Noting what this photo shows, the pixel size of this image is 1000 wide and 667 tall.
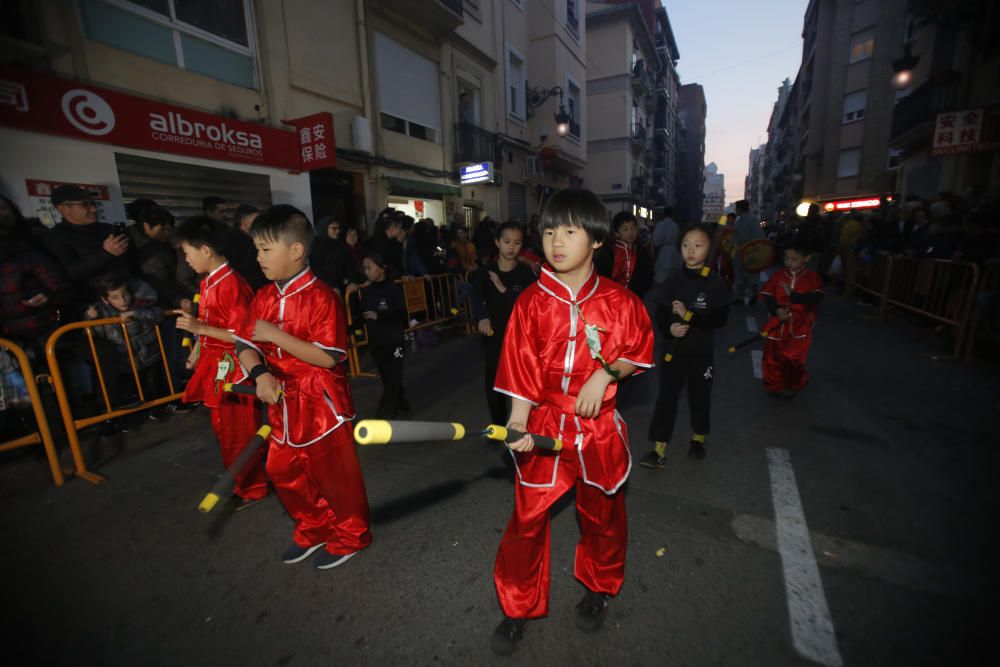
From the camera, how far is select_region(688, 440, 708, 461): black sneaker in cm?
370

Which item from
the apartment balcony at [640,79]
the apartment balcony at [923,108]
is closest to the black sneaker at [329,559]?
the apartment balcony at [923,108]

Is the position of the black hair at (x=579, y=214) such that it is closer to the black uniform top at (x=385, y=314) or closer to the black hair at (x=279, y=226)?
the black hair at (x=279, y=226)

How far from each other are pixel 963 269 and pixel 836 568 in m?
7.50

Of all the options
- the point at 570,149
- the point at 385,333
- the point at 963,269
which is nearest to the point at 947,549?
the point at 385,333

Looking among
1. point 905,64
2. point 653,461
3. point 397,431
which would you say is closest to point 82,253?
point 397,431

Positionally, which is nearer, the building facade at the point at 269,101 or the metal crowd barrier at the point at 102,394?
the metal crowd barrier at the point at 102,394

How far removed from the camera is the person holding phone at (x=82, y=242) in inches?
166

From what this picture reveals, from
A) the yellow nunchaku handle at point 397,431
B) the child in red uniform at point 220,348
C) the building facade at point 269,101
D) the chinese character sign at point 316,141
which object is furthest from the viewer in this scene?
the chinese character sign at point 316,141

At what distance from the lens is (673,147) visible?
2041 inches

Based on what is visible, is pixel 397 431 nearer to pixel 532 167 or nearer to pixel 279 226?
pixel 279 226

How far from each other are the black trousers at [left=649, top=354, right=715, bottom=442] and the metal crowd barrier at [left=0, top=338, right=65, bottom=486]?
4717 millimetres

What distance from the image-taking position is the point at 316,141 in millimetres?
8539

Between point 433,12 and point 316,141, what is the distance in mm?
5916

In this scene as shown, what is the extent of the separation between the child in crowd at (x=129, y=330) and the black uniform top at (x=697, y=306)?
4.85m
